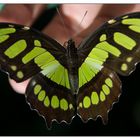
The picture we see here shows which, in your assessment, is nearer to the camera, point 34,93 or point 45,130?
point 34,93

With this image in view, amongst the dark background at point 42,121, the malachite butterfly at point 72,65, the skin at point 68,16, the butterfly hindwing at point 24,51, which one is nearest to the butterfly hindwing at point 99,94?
the malachite butterfly at point 72,65

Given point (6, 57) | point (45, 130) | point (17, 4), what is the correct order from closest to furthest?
point (6, 57) → point (17, 4) → point (45, 130)

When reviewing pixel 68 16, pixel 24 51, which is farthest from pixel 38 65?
pixel 68 16

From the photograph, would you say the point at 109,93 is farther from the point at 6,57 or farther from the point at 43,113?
the point at 6,57

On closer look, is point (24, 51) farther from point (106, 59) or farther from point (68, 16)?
point (68, 16)

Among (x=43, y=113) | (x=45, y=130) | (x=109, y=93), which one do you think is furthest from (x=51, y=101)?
(x=45, y=130)

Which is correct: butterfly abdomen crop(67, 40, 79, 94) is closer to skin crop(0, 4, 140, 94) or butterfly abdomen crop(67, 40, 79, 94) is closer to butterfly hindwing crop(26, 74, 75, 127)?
butterfly hindwing crop(26, 74, 75, 127)

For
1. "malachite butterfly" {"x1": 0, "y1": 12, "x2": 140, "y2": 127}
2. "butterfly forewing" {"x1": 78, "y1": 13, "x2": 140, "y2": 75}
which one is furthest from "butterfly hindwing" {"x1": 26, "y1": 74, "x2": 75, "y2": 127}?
"butterfly forewing" {"x1": 78, "y1": 13, "x2": 140, "y2": 75}

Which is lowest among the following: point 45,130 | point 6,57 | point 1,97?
point 45,130
